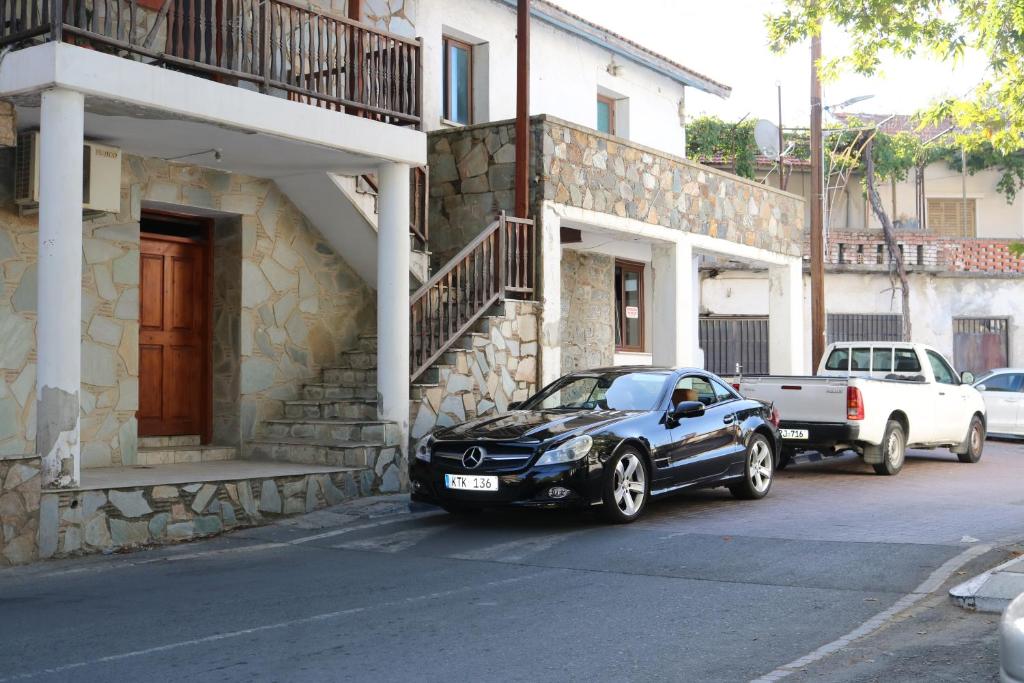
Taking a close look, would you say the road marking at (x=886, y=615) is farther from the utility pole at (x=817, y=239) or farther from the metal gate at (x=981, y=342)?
the metal gate at (x=981, y=342)

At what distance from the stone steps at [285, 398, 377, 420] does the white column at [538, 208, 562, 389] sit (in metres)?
2.61

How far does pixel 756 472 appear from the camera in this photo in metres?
12.5

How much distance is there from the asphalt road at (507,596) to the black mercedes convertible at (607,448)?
1.14ft

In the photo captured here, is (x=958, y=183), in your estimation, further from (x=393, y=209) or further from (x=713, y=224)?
(x=393, y=209)

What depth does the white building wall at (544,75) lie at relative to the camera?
17.2 meters

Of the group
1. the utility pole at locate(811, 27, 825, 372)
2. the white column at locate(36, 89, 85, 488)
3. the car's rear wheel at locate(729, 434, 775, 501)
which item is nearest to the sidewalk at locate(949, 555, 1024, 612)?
the car's rear wheel at locate(729, 434, 775, 501)

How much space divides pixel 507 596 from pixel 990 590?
2.97 meters

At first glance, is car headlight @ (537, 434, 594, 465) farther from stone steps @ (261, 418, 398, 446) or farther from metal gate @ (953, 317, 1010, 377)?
metal gate @ (953, 317, 1010, 377)

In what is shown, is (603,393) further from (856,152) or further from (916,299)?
(856,152)

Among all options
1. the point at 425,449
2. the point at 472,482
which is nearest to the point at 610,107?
the point at 425,449

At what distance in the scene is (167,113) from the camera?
1057 cm

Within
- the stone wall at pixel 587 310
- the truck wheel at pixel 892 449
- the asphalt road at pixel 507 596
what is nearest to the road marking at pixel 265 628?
the asphalt road at pixel 507 596

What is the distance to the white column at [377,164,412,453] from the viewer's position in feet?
42.2

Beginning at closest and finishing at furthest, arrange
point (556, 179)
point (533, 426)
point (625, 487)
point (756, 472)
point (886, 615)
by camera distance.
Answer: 1. point (886, 615)
2. point (625, 487)
3. point (533, 426)
4. point (756, 472)
5. point (556, 179)
